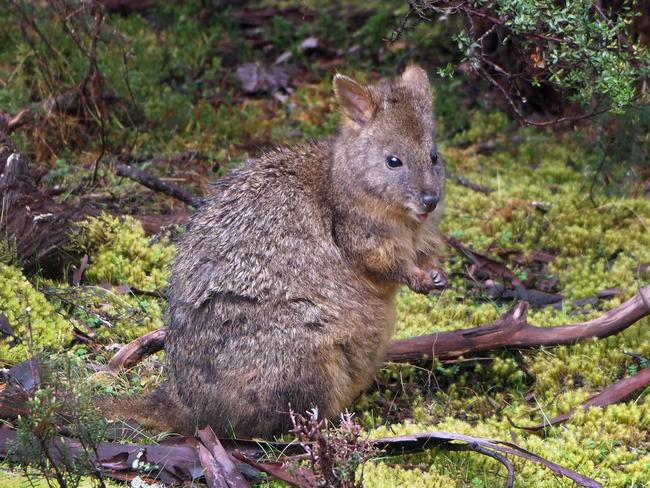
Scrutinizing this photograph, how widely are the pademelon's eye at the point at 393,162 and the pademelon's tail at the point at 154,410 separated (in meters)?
1.81

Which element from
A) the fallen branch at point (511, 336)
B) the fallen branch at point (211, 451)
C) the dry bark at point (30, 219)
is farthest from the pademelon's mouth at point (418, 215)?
the dry bark at point (30, 219)

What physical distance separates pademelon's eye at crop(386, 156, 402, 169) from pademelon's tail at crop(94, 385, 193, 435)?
1.81 metres

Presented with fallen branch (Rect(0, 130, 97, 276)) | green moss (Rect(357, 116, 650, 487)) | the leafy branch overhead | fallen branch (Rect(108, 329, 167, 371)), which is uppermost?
the leafy branch overhead

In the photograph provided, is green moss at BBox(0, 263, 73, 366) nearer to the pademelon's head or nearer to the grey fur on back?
the grey fur on back

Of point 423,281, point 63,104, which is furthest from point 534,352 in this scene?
point 63,104

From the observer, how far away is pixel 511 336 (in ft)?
19.9

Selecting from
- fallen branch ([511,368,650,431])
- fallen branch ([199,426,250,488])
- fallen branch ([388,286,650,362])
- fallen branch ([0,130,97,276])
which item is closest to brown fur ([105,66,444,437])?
fallen branch ([199,426,250,488])

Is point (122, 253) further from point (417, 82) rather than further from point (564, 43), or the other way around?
point (564, 43)

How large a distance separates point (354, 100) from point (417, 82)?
1.61ft

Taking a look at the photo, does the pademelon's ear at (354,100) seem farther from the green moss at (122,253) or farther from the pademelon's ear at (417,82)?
the green moss at (122,253)

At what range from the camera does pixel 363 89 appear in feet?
18.3

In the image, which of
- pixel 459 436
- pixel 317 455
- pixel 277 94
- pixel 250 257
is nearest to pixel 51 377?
pixel 317 455

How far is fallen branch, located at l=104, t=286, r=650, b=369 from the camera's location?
6.05 metres

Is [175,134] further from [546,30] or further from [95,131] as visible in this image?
[546,30]
